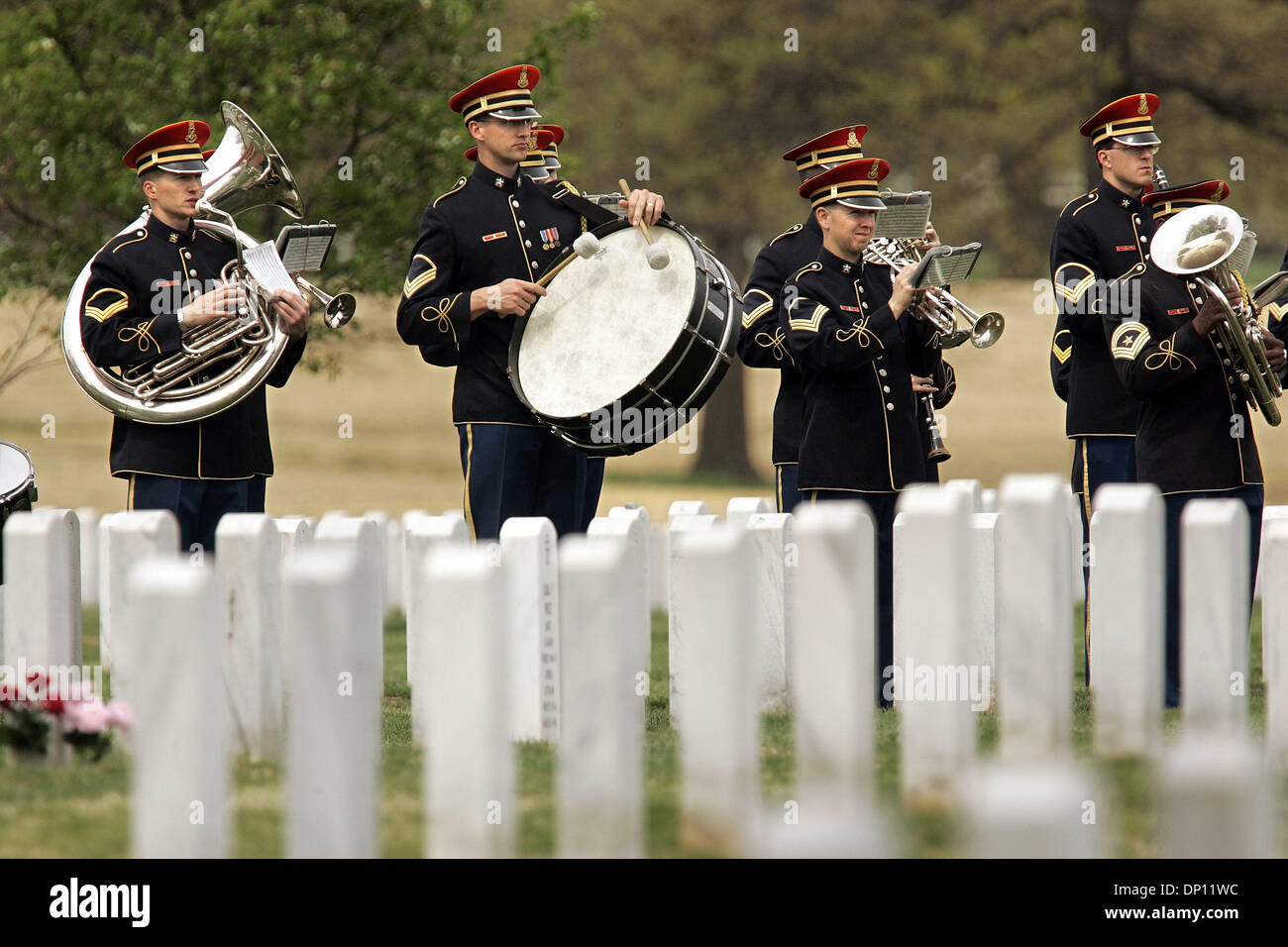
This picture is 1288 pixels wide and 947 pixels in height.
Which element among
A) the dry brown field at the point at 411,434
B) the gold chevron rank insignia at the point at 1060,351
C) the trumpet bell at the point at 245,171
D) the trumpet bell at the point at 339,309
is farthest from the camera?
the dry brown field at the point at 411,434

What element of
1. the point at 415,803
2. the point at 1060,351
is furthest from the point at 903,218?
the point at 415,803

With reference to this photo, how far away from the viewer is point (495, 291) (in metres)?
6.78

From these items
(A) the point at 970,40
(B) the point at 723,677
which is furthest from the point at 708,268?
(A) the point at 970,40

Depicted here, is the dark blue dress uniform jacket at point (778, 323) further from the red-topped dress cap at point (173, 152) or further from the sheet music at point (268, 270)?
the red-topped dress cap at point (173, 152)

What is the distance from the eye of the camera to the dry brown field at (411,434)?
23359 millimetres

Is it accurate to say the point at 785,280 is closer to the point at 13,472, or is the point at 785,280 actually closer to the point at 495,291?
the point at 495,291

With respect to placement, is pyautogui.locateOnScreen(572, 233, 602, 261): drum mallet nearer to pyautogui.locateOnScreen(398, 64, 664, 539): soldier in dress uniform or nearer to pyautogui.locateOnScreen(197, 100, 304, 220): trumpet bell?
pyautogui.locateOnScreen(398, 64, 664, 539): soldier in dress uniform

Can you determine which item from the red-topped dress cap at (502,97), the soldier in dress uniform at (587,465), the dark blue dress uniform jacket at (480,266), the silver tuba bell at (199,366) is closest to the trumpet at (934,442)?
the soldier in dress uniform at (587,465)

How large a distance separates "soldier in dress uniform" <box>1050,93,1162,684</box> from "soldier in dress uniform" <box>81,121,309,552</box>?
9.51 ft

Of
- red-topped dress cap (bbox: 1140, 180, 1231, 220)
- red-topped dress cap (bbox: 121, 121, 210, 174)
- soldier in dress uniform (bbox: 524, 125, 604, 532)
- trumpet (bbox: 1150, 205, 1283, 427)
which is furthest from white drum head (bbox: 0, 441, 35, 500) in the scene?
red-topped dress cap (bbox: 1140, 180, 1231, 220)

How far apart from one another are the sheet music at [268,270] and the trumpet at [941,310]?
217cm
